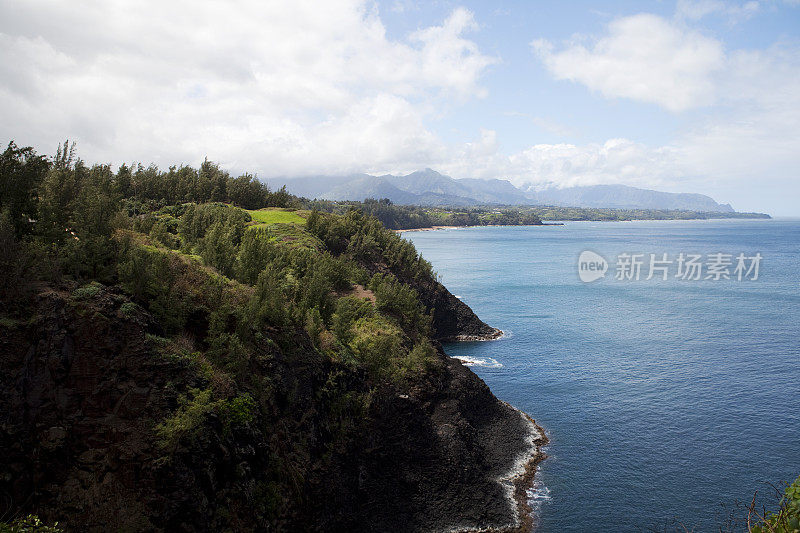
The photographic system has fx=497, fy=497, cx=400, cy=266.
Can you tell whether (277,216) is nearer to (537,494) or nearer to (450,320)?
(450,320)

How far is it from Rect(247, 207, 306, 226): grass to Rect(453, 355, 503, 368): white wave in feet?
70.8

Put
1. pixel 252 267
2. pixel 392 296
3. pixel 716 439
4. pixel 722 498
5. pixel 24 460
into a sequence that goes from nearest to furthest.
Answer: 1. pixel 24 460
2. pixel 722 498
3. pixel 252 267
4. pixel 716 439
5. pixel 392 296

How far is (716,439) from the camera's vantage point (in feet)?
102

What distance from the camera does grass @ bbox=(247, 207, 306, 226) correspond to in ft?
168

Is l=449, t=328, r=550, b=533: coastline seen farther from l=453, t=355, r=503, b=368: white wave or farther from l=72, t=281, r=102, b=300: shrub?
l=72, t=281, r=102, b=300: shrub

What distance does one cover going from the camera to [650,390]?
3909cm

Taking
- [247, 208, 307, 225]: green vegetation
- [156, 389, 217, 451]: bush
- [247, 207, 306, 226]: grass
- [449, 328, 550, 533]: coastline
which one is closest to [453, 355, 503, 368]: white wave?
[449, 328, 550, 533]: coastline

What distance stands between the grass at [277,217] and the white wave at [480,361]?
21.6 m

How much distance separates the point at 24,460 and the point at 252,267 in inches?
557

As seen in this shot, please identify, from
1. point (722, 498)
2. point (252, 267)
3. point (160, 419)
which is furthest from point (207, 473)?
point (722, 498)

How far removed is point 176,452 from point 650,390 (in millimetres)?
35606

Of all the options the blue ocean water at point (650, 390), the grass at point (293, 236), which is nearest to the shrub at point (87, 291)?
the blue ocean water at point (650, 390)

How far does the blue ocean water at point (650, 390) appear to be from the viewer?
85.8 ft

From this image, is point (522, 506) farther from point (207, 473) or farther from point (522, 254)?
point (522, 254)
